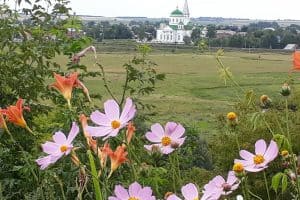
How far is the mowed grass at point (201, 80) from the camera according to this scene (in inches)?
1516

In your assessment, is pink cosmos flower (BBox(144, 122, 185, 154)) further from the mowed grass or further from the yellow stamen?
the mowed grass

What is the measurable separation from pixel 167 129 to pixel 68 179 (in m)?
1.69

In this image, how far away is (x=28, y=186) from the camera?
344 centimetres

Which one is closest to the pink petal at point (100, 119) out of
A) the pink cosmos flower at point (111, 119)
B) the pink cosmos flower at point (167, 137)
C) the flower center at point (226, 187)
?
the pink cosmos flower at point (111, 119)

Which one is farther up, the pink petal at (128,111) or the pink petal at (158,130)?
the pink petal at (128,111)

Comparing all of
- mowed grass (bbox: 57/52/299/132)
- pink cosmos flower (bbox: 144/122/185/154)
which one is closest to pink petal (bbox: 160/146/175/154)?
pink cosmos flower (bbox: 144/122/185/154)

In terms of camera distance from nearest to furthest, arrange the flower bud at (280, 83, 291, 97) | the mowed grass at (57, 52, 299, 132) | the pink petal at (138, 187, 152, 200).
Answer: the pink petal at (138, 187, 152, 200) < the flower bud at (280, 83, 291, 97) < the mowed grass at (57, 52, 299, 132)

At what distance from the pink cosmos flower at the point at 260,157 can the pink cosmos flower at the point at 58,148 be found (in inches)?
11.0

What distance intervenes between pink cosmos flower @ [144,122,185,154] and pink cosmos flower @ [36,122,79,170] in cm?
15

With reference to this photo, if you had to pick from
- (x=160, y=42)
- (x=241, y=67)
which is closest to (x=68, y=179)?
(x=241, y=67)

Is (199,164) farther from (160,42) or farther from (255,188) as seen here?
(160,42)

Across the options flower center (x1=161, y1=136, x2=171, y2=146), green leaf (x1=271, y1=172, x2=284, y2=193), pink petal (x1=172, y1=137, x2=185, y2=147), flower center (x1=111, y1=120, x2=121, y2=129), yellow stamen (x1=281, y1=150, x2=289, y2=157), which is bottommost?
green leaf (x1=271, y1=172, x2=284, y2=193)

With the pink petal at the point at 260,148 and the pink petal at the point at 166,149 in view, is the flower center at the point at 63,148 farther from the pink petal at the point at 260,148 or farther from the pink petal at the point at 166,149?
the pink petal at the point at 260,148

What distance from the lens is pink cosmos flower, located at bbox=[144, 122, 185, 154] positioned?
1.14 m
